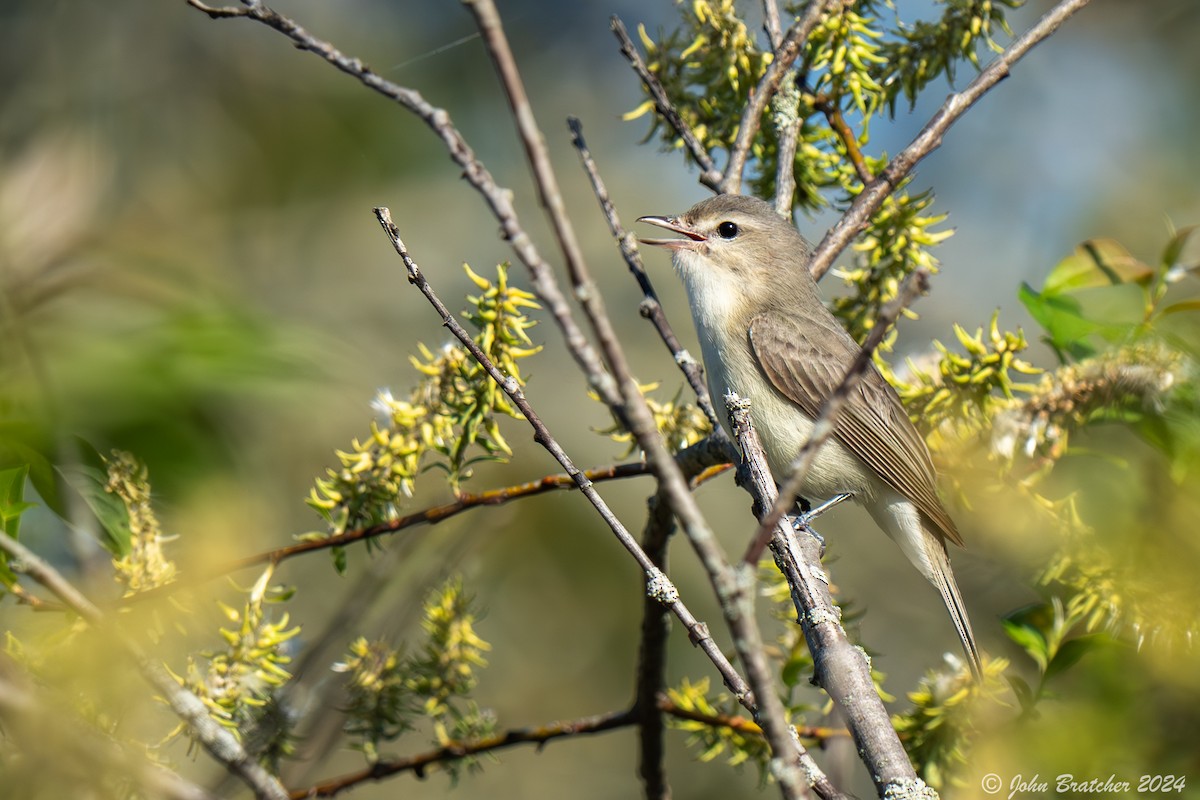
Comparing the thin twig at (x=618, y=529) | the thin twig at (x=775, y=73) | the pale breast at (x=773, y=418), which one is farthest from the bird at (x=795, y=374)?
the thin twig at (x=618, y=529)

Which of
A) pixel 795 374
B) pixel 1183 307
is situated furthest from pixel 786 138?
pixel 1183 307

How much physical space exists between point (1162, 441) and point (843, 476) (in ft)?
5.52

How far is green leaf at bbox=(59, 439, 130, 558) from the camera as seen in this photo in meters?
1.45

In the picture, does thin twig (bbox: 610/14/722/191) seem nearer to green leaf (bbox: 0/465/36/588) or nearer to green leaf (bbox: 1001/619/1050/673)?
green leaf (bbox: 1001/619/1050/673)

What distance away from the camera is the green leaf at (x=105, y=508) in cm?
145

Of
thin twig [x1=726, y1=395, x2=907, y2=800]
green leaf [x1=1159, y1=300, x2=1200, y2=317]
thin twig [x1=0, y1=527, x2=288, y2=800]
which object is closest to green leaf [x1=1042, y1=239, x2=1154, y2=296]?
green leaf [x1=1159, y1=300, x2=1200, y2=317]

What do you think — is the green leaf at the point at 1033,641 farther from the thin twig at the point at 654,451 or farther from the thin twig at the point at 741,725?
the thin twig at the point at 654,451

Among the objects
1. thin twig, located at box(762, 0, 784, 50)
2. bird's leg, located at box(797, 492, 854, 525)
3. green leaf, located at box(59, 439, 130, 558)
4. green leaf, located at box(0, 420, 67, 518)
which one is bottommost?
green leaf, located at box(59, 439, 130, 558)

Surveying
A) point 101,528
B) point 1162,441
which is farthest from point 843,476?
point 101,528

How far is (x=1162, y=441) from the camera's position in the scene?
6.14ft

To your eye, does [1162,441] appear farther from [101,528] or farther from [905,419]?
[101,528]

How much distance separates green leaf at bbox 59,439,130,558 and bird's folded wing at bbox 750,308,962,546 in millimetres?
2108

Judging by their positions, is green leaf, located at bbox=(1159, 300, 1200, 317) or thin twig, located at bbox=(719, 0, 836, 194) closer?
green leaf, located at bbox=(1159, 300, 1200, 317)

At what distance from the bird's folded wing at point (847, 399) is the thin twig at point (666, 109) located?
0.53m
